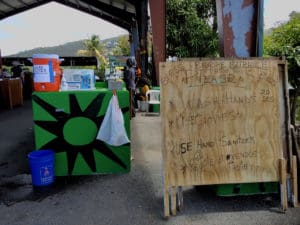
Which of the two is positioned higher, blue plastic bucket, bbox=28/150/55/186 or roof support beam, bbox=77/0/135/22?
roof support beam, bbox=77/0/135/22

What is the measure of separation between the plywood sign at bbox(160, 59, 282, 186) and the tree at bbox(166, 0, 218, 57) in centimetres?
955

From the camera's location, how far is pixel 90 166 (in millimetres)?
4133

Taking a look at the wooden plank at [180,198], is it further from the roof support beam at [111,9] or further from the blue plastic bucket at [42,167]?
the roof support beam at [111,9]

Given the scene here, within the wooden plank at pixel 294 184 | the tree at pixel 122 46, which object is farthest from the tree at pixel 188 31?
the tree at pixel 122 46

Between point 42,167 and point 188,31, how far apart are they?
10037 millimetres

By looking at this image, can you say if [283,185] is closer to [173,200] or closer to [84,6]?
[173,200]

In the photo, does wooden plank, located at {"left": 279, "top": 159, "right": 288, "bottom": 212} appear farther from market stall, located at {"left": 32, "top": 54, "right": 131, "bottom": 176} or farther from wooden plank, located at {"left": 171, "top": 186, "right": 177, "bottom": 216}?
market stall, located at {"left": 32, "top": 54, "right": 131, "bottom": 176}

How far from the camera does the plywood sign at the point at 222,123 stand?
120 inches

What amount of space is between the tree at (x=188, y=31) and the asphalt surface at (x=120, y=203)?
345 inches

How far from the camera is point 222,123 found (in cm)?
312

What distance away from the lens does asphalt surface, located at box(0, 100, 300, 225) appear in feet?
9.68

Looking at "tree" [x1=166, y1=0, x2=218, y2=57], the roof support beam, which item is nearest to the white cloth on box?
"tree" [x1=166, y1=0, x2=218, y2=57]

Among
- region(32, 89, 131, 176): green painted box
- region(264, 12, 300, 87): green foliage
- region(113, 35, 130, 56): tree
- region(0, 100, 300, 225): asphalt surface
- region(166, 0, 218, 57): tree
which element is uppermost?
region(113, 35, 130, 56): tree

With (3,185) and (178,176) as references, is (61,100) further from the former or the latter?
(178,176)
